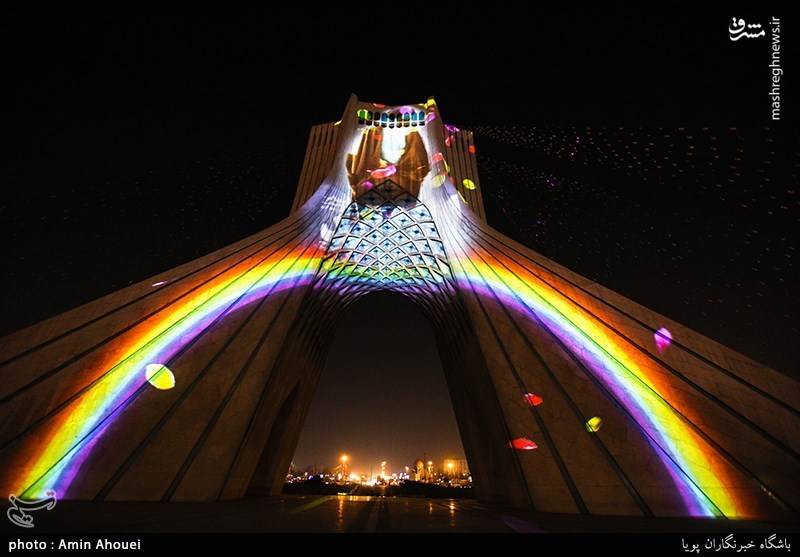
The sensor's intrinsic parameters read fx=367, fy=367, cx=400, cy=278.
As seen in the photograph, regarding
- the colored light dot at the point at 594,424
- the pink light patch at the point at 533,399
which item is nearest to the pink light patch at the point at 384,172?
the pink light patch at the point at 533,399

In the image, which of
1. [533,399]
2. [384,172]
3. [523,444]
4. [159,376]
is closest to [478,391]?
[533,399]

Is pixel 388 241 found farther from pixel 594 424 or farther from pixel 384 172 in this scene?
pixel 594 424

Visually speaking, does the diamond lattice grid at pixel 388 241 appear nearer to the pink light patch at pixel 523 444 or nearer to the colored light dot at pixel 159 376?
the colored light dot at pixel 159 376

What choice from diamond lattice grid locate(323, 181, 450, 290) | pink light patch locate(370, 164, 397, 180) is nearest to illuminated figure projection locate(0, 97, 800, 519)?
pink light patch locate(370, 164, 397, 180)

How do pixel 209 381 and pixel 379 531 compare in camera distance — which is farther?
pixel 209 381

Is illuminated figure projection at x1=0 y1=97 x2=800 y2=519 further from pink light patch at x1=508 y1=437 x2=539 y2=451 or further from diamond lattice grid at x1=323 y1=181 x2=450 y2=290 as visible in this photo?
diamond lattice grid at x1=323 y1=181 x2=450 y2=290

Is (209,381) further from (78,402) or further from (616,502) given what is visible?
(616,502)

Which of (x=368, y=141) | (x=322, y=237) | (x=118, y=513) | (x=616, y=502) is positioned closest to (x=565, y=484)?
(x=616, y=502)
